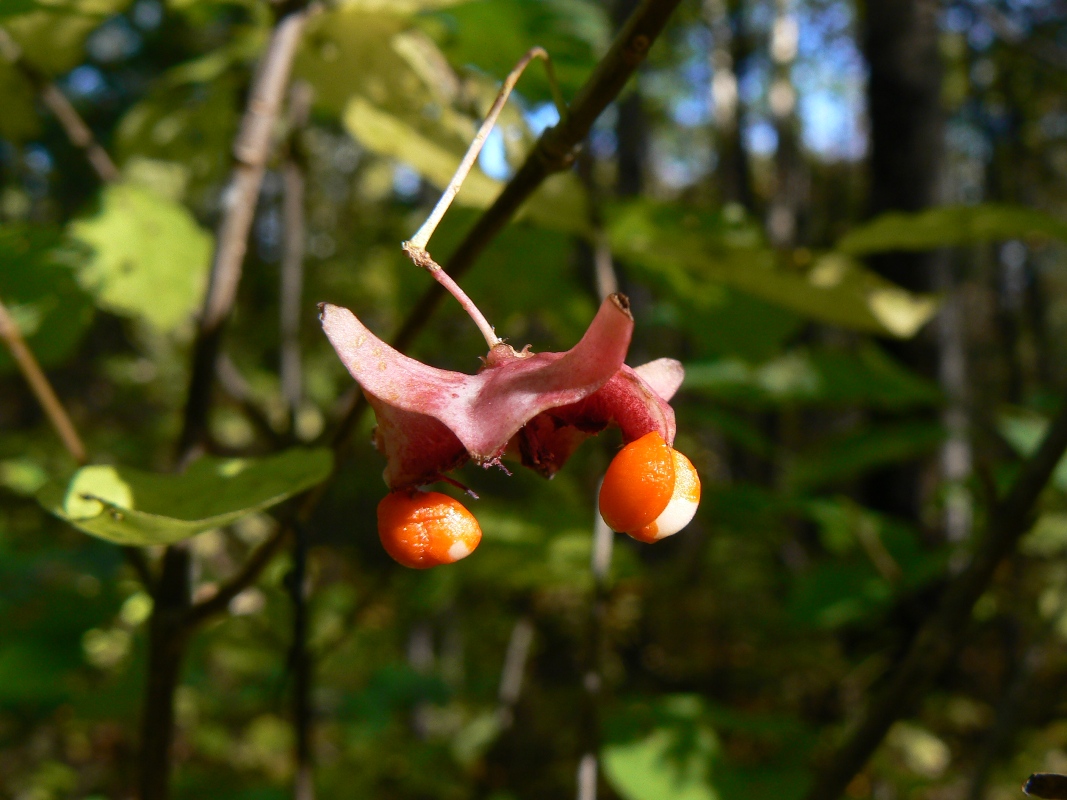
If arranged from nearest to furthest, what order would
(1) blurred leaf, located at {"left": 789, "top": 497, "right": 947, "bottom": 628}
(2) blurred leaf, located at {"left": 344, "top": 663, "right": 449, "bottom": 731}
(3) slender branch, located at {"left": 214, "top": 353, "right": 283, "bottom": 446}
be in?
(3) slender branch, located at {"left": 214, "top": 353, "right": 283, "bottom": 446} → (1) blurred leaf, located at {"left": 789, "top": 497, "right": 947, "bottom": 628} → (2) blurred leaf, located at {"left": 344, "top": 663, "right": 449, "bottom": 731}

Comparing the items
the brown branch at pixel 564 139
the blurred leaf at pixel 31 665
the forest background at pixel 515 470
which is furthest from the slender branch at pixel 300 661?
the blurred leaf at pixel 31 665

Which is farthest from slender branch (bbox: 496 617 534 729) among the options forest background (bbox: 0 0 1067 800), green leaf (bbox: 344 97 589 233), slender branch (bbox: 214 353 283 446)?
green leaf (bbox: 344 97 589 233)

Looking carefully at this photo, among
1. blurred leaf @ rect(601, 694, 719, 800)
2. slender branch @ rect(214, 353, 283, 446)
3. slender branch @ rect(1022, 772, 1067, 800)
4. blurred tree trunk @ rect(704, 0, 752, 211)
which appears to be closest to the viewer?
slender branch @ rect(1022, 772, 1067, 800)

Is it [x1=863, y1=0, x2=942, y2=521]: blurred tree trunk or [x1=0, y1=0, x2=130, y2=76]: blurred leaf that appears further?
[x1=863, y1=0, x2=942, y2=521]: blurred tree trunk

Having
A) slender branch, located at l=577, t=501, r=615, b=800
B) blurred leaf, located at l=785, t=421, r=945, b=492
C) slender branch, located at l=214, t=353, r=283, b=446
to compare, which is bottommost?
blurred leaf, located at l=785, t=421, r=945, b=492

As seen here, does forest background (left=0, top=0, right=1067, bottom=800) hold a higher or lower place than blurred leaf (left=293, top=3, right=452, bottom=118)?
lower

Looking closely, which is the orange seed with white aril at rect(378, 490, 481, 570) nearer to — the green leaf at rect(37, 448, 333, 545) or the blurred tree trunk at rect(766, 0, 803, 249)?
the green leaf at rect(37, 448, 333, 545)

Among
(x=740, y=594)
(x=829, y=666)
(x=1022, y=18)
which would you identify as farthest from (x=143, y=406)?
(x=1022, y=18)

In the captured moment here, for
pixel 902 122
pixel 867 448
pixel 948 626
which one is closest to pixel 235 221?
pixel 948 626
